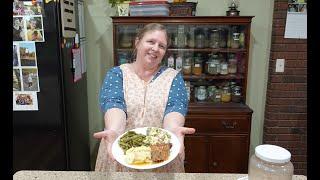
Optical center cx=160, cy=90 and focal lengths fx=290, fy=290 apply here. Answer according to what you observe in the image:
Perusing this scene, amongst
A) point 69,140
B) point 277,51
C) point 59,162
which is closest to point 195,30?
point 277,51

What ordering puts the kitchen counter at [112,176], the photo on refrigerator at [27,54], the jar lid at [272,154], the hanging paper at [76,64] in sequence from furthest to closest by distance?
the hanging paper at [76,64] → the photo on refrigerator at [27,54] → the kitchen counter at [112,176] → the jar lid at [272,154]

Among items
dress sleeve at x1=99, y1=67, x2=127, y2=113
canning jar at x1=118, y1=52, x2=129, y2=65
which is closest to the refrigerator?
canning jar at x1=118, y1=52, x2=129, y2=65

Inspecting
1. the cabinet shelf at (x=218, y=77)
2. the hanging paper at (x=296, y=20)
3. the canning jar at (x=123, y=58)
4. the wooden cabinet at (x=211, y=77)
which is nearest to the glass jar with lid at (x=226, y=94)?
the wooden cabinet at (x=211, y=77)

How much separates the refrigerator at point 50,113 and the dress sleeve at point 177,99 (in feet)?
3.34

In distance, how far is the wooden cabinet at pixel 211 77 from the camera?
2.64 metres

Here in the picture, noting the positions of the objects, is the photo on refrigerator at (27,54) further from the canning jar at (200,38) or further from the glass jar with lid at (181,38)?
the canning jar at (200,38)

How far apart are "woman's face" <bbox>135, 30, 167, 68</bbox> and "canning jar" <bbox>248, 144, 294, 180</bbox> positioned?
0.84 m

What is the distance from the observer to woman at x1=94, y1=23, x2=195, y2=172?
4.94ft

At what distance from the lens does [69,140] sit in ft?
7.86

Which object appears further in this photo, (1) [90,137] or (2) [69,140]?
(1) [90,137]

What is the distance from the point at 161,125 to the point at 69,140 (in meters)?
1.13

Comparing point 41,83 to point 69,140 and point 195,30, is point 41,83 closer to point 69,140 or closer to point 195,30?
point 69,140
